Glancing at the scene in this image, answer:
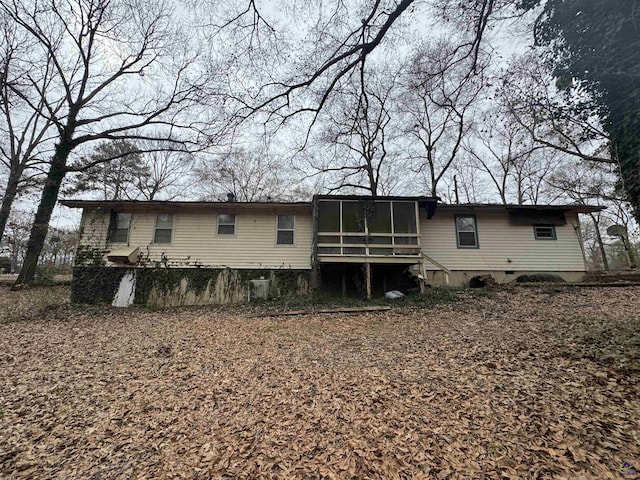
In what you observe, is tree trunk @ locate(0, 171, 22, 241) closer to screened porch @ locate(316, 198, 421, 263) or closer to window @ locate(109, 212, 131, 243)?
window @ locate(109, 212, 131, 243)

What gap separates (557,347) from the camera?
4.51 metres

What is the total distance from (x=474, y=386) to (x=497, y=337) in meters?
2.23

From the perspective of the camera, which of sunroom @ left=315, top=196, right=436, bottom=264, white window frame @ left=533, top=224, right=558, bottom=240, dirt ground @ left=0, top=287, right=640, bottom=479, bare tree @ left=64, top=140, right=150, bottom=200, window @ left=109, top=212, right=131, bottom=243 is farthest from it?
bare tree @ left=64, top=140, right=150, bottom=200

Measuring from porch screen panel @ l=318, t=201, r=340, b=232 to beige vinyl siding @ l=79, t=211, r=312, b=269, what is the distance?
99 cm

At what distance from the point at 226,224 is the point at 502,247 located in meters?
11.6

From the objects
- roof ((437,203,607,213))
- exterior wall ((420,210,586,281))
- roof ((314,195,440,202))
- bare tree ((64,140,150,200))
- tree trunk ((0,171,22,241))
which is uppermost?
bare tree ((64,140,150,200))

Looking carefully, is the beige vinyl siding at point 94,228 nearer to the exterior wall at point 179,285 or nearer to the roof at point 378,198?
the exterior wall at point 179,285

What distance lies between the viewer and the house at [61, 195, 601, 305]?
1063 cm

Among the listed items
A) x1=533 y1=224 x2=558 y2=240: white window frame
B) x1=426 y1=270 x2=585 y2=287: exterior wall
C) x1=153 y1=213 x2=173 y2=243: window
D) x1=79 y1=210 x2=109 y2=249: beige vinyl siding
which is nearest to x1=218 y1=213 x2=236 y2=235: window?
x1=153 y1=213 x2=173 y2=243: window

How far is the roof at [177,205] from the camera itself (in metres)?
11.1

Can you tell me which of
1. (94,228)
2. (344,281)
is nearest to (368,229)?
(344,281)

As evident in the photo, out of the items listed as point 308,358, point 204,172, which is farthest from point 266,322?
point 204,172

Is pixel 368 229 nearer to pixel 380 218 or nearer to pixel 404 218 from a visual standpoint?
pixel 380 218

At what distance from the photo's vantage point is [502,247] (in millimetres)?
11875
